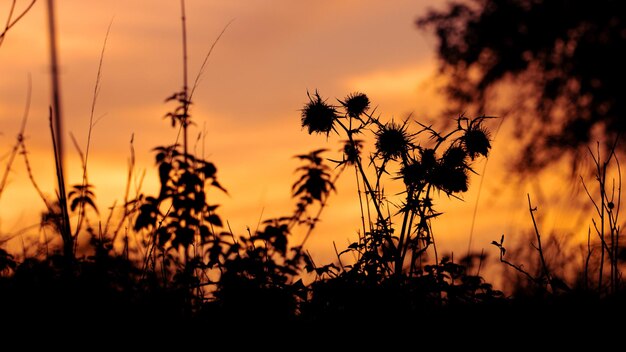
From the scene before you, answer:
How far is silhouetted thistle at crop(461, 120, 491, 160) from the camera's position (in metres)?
3.90

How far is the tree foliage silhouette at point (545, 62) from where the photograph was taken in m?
11.0

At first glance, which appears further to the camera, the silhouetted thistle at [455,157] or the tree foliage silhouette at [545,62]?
the tree foliage silhouette at [545,62]

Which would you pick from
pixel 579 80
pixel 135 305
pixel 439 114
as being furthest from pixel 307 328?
pixel 579 80

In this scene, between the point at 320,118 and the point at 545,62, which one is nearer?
the point at 320,118

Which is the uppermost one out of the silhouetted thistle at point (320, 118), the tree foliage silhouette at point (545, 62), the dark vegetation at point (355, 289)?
the tree foliage silhouette at point (545, 62)

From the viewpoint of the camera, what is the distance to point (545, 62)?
11523 mm

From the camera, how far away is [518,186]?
35.0 feet

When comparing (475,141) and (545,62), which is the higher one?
(545,62)

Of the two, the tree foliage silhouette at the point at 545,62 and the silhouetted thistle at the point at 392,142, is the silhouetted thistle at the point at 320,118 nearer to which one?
the silhouetted thistle at the point at 392,142

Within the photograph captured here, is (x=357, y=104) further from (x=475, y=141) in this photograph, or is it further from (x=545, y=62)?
(x=545, y=62)

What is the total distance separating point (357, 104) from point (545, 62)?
8322 mm

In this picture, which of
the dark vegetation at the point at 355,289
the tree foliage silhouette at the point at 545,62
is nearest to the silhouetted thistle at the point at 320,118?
the dark vegetation at the point at 355,289

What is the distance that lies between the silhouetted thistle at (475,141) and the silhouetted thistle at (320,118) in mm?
684

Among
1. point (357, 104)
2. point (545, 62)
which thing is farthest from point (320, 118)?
point (545, 62)
